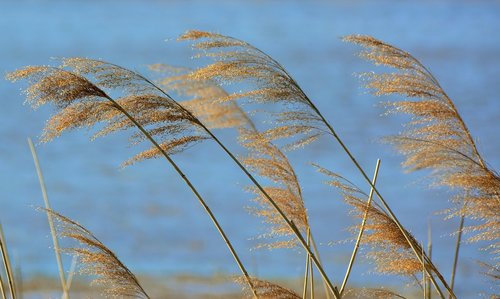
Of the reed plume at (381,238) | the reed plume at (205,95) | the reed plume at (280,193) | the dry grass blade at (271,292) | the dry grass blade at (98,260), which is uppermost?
the reed plume at (205,95)

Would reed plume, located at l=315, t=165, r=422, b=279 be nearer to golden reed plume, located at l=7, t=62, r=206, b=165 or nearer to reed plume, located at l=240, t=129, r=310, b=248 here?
reed plume, located at l=240, t=129, r=310, b=248

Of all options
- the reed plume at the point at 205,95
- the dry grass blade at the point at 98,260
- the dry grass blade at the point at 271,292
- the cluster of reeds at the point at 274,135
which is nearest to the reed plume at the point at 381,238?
the cluster of reeds at the point at 274,135

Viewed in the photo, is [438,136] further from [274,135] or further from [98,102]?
[98,102]

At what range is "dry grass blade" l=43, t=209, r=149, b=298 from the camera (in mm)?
2621

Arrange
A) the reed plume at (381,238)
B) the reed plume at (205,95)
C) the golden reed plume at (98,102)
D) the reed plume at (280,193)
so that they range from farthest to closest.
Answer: the reed plume at (205,95), the reed plume at (280,193), the reed plume at (381,238), the golden reed plume at (98,102)

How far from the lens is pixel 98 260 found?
264 cm

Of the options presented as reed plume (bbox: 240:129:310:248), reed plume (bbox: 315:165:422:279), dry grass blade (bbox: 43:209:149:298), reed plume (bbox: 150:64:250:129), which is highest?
reed plume (bbox: 150:64:250:129)

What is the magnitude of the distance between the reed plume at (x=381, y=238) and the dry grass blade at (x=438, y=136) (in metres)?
0.20

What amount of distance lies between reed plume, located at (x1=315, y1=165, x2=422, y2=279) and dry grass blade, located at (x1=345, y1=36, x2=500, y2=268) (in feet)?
0.65

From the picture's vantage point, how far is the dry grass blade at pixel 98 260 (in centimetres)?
262

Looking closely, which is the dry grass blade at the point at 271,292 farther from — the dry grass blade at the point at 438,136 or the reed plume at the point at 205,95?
the reed plume at the point at 205,95

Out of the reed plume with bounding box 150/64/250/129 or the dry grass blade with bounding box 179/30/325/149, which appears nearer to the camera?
the dry grass blade with bounding box 179/30/325/149

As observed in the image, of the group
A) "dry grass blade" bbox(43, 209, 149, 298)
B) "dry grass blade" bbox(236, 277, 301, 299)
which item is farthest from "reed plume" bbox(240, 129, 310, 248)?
"dry grass blade" bbox(43, 209, 149, 298)

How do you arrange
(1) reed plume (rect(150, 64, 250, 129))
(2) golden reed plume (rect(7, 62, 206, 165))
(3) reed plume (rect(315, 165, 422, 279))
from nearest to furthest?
(2) golden reed plume (rect(7, 62, 206, 165))
(3) reed plume (rect(315, 165, 422, 279))
(1) reed plume (rect(150, 64, 250, 129))
